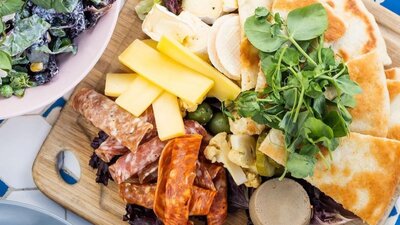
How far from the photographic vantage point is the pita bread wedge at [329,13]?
248cm

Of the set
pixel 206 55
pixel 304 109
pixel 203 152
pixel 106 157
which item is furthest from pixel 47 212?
pixel 304 109

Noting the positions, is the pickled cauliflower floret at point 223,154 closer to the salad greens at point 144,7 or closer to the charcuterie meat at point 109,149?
the charcuterie meat at point 109,149

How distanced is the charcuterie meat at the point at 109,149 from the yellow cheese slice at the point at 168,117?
6.1 inches

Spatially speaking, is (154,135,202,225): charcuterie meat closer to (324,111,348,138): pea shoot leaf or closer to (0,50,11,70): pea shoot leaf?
(324,111,348,138): pea shoot leaf

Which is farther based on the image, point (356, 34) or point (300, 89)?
point (356, 34)

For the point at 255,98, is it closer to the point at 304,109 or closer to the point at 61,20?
the point at 304,109

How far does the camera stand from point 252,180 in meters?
2.60

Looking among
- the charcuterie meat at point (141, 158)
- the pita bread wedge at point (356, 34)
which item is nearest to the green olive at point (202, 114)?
the charcuterie meat at point (141, 158)

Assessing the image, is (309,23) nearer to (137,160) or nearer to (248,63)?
(248,63)

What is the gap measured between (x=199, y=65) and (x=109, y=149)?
0.42 meters

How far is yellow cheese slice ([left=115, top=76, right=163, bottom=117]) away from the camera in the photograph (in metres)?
2.61

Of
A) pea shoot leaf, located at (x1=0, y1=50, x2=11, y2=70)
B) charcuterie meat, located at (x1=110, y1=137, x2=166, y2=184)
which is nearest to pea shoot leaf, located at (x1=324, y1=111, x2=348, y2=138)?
charcuterie meat, located at (x1=110, y1=137, x2=166, y2=184)

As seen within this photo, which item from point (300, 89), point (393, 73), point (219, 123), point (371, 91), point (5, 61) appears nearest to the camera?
point (5, 61)

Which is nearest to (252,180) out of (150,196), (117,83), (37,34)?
(150,196)
